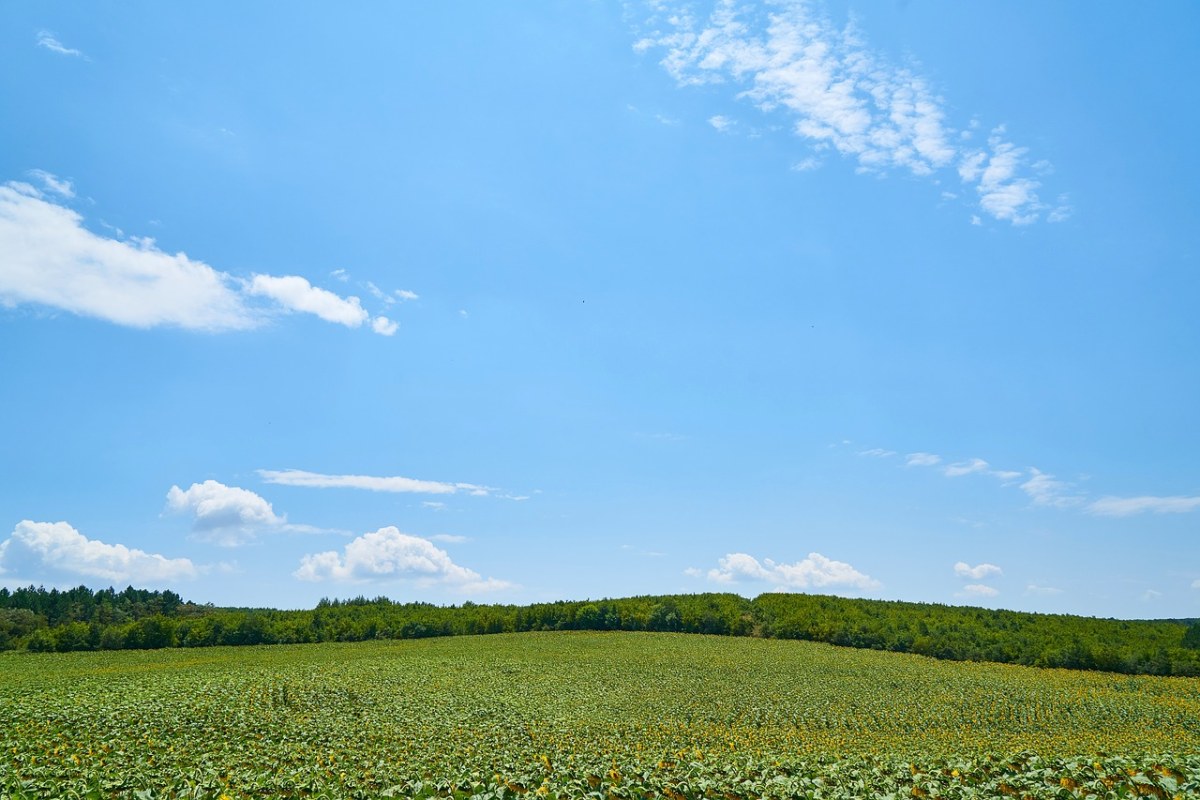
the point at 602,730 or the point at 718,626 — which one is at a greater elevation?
the point at 602,730

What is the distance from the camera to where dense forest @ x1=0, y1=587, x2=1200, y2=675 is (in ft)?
294

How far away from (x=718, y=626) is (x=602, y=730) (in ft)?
302

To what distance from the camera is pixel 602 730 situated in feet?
131

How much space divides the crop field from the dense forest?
10.3 m

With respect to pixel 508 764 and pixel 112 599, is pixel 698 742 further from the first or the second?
pixel 112 599

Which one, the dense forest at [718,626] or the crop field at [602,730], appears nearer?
the crop field at [602,730]

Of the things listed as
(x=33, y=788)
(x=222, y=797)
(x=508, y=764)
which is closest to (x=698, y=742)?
(x=508, y=764)

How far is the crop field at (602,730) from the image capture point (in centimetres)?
2203

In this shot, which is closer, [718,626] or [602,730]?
[602,730]

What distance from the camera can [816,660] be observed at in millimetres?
85000

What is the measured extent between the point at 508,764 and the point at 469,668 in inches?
1856

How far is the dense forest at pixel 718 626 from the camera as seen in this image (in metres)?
89.8

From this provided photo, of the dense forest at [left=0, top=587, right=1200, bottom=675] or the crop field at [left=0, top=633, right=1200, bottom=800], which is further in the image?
the dense forest at [left=0, top=587, right=1200, bottom=675]

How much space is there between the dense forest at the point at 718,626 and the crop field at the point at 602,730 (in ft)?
33.8
